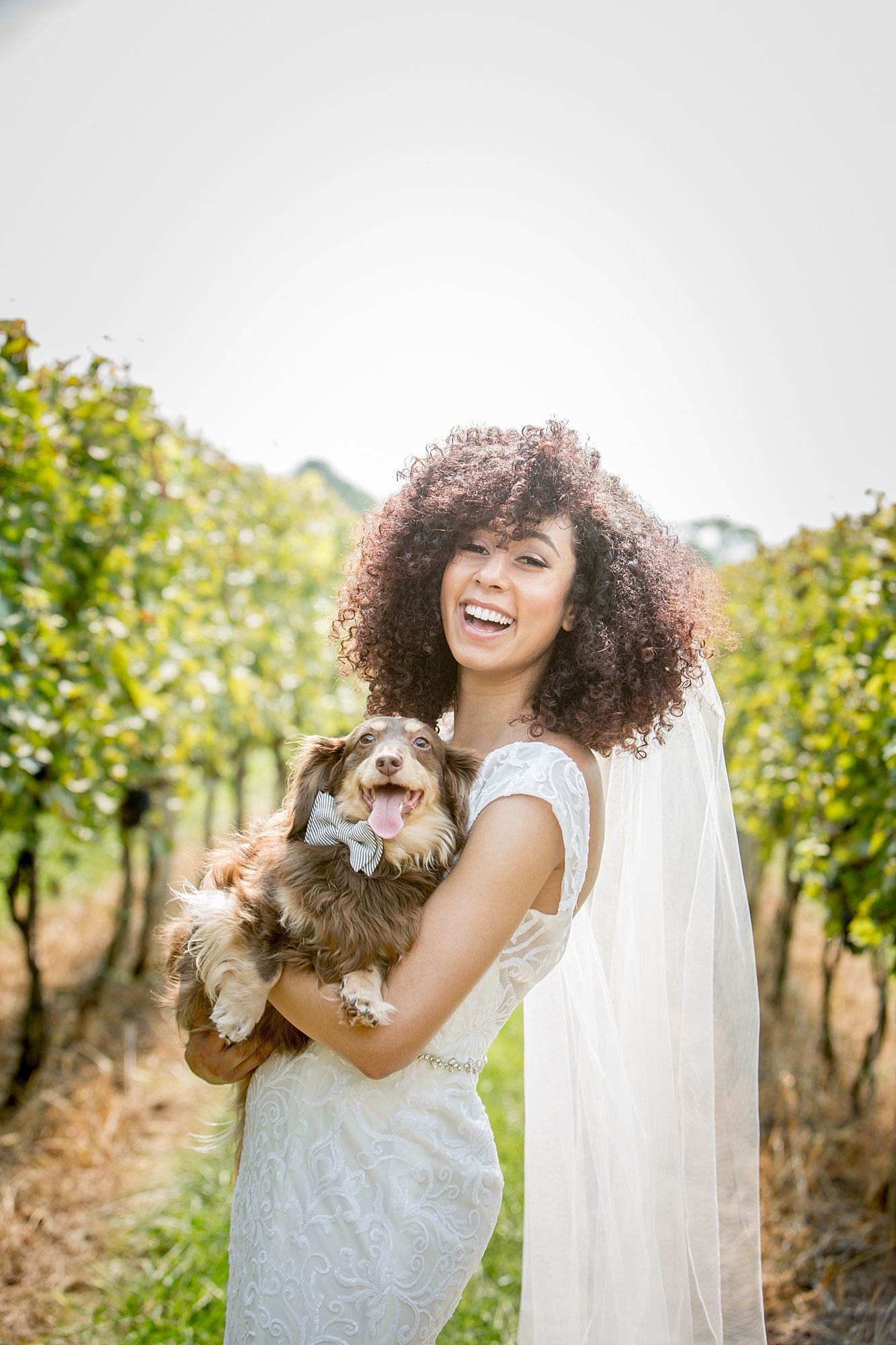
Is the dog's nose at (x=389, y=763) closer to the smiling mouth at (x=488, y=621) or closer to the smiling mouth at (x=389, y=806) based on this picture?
the smiling mouth at (x=389, y=806)

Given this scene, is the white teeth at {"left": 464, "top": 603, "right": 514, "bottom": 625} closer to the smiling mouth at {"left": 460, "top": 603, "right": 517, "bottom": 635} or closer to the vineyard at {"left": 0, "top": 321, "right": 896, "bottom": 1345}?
the smiling mouth at {"left": 460, "top": 603, "right": 517, "bottom": 635}

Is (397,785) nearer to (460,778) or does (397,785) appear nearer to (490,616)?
(460,778)

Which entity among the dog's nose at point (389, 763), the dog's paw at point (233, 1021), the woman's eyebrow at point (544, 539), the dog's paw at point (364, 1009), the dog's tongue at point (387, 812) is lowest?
the dog's paw at point (233, 1021)

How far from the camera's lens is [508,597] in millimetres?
2273

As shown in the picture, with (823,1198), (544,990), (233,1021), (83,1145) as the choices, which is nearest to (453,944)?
(233,1021)

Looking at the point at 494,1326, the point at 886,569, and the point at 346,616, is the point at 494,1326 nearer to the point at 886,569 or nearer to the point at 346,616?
the point at 346,616

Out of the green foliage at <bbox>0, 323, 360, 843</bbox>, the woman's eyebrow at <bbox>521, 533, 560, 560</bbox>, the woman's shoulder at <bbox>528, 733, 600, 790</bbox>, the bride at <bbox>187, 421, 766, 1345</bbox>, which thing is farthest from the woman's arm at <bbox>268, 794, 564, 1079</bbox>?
the green foliage at <bbox>0, 323, 360, 843</bbox>

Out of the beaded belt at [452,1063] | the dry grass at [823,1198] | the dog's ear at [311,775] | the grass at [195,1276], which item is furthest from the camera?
the dry grass at [823,1198]

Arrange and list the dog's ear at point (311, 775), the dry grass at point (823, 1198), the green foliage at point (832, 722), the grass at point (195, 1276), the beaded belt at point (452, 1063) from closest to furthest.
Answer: the beaded belt at point (452, 1063)
the dog's ear at point (311, 775)
the grass at point (195, 1276)
the dry grass at point (823, 1198)
the green foliage at point (832, 722)

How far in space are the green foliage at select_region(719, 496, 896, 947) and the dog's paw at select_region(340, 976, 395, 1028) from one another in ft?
8.76

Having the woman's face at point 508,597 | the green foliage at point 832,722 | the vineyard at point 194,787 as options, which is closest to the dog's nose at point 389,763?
the woman's face at point 508,597

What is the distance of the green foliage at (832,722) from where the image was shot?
428 cm

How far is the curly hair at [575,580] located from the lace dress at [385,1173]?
0.93ft

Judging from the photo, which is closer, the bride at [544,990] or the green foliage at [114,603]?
the bride at [544,990]
